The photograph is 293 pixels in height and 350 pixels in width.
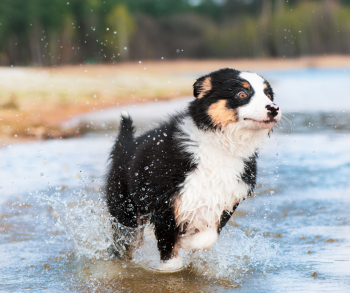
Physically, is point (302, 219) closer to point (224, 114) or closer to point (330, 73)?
point (224, 114)

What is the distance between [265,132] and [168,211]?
964 mm

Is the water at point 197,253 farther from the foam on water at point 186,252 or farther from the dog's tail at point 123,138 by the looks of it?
the dog's tail at point 123,138

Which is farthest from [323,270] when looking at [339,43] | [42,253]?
[339,43]

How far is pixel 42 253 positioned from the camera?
4863 millimetres

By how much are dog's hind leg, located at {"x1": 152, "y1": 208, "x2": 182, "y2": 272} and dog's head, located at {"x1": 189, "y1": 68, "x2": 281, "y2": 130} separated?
760 millimetres

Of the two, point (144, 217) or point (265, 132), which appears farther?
point (144, 217)

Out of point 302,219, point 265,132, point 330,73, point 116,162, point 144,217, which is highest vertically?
point 265,132

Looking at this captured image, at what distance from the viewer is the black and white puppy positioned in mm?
3807

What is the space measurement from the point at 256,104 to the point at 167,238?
1255 millimetres

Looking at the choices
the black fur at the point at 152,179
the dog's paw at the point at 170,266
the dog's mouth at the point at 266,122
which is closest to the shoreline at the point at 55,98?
the black fur at the point at 152,179

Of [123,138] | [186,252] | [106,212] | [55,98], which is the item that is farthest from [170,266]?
[55,98]

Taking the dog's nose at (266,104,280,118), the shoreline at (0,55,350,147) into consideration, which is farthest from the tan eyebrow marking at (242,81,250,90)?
the shoreline at (0,55,350,147)

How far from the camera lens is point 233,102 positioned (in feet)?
12.4

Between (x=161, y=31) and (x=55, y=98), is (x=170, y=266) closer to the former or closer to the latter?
(x=55, y=98)
